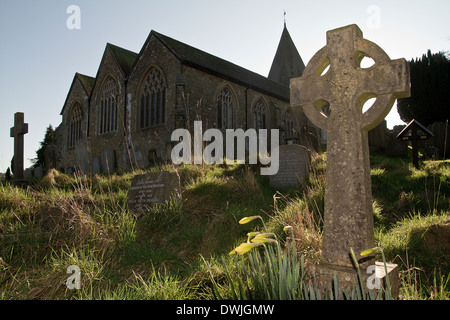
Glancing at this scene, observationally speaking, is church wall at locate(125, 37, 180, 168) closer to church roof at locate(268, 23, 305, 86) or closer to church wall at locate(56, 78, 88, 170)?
church wall at locate(56, 78, 88, 170)

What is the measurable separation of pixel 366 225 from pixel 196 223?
315 cm

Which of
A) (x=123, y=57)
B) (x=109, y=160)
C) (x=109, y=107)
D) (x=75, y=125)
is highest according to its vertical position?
(x=123, y=57)

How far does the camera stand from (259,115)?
67.2 feet

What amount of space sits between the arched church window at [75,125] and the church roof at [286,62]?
17874 millimetres

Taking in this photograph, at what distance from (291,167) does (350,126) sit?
480cm

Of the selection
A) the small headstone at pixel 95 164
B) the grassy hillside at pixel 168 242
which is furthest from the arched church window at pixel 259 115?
A: the grassy hillside at pixel 168 242

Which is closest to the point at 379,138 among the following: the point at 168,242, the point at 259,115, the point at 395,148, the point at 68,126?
the point at 395,148

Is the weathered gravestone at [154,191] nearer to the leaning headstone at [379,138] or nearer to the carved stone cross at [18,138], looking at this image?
the carved stone cross at [18,138]

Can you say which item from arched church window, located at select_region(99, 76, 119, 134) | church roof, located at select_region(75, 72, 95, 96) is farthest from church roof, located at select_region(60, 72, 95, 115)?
arched church window, located at select_region(99, 76, 119, 134)

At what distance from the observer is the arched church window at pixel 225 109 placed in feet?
57.4

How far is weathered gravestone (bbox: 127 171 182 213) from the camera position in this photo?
5664 mm

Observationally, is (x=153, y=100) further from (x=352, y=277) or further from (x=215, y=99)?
(x=352, y=277)

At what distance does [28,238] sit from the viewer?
420cm
